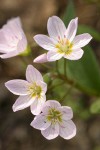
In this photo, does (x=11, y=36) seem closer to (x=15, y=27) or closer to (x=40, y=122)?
(x=15, y=27)

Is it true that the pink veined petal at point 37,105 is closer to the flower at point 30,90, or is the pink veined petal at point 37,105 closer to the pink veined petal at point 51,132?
the flower at point 30,90

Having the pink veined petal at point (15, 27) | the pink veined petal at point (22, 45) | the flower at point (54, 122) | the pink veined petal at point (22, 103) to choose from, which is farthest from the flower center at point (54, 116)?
the pink veined petal at point (15, 27)

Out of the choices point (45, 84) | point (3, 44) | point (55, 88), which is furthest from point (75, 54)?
point (55, 88)

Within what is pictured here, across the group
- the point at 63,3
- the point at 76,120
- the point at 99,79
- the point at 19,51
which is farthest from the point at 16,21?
the point at 63,3

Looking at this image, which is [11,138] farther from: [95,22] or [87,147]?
[95,22]

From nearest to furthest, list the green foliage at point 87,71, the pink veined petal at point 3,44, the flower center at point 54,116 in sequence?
the flower center at point 54,116 < the pink veined petal at point 3,44 < the green foliage at point 87,71

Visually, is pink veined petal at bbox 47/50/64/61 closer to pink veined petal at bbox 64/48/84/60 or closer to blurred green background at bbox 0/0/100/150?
pink veined petal at bbox 64/48/84/60
